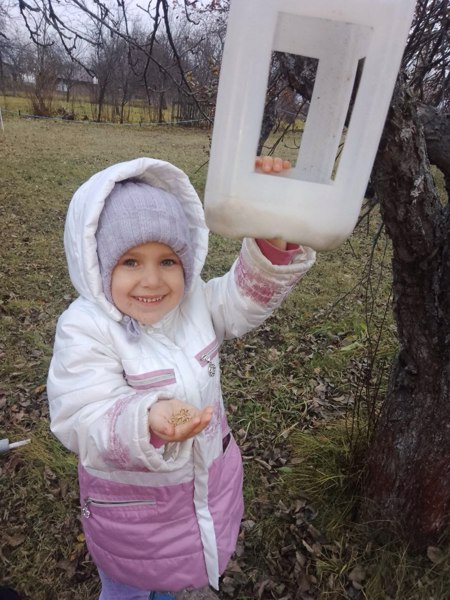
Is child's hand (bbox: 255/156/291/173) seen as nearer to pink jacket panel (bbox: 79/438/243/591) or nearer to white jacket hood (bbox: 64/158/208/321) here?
white jacket hood (bbox: 64/158/208/321)

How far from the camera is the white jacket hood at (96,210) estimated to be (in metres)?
1.32

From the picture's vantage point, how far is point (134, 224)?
131 centimetres

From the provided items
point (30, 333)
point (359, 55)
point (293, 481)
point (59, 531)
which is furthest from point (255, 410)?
point (359, 55)

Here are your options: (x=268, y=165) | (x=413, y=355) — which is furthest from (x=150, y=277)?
(x=413, y=355)

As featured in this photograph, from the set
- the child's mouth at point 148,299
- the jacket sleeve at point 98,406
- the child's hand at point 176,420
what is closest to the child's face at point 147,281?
the child's mouth at point 148,299

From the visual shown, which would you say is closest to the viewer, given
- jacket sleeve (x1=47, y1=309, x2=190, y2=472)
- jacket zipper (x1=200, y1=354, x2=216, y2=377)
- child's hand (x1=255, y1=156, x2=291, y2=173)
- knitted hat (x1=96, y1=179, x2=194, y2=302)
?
child's hand (x1=255, y1=156, x2=291, y2=173)

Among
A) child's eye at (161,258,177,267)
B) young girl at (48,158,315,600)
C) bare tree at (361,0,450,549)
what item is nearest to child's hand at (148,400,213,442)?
young girl at (48,158,315,600)

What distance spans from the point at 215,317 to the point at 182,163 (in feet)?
34.7

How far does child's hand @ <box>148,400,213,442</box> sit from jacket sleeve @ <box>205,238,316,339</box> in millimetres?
431

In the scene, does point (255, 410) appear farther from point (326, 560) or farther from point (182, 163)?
point (182, 163)

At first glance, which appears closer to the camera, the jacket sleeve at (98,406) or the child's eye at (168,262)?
the jacket sleeve at (98,406)

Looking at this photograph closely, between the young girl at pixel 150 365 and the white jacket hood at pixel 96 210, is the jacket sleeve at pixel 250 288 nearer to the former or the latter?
the young girl at pixel 150 365

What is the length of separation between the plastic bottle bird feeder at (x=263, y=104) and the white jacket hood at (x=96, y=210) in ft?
1.54

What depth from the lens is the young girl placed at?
125 centimetres
